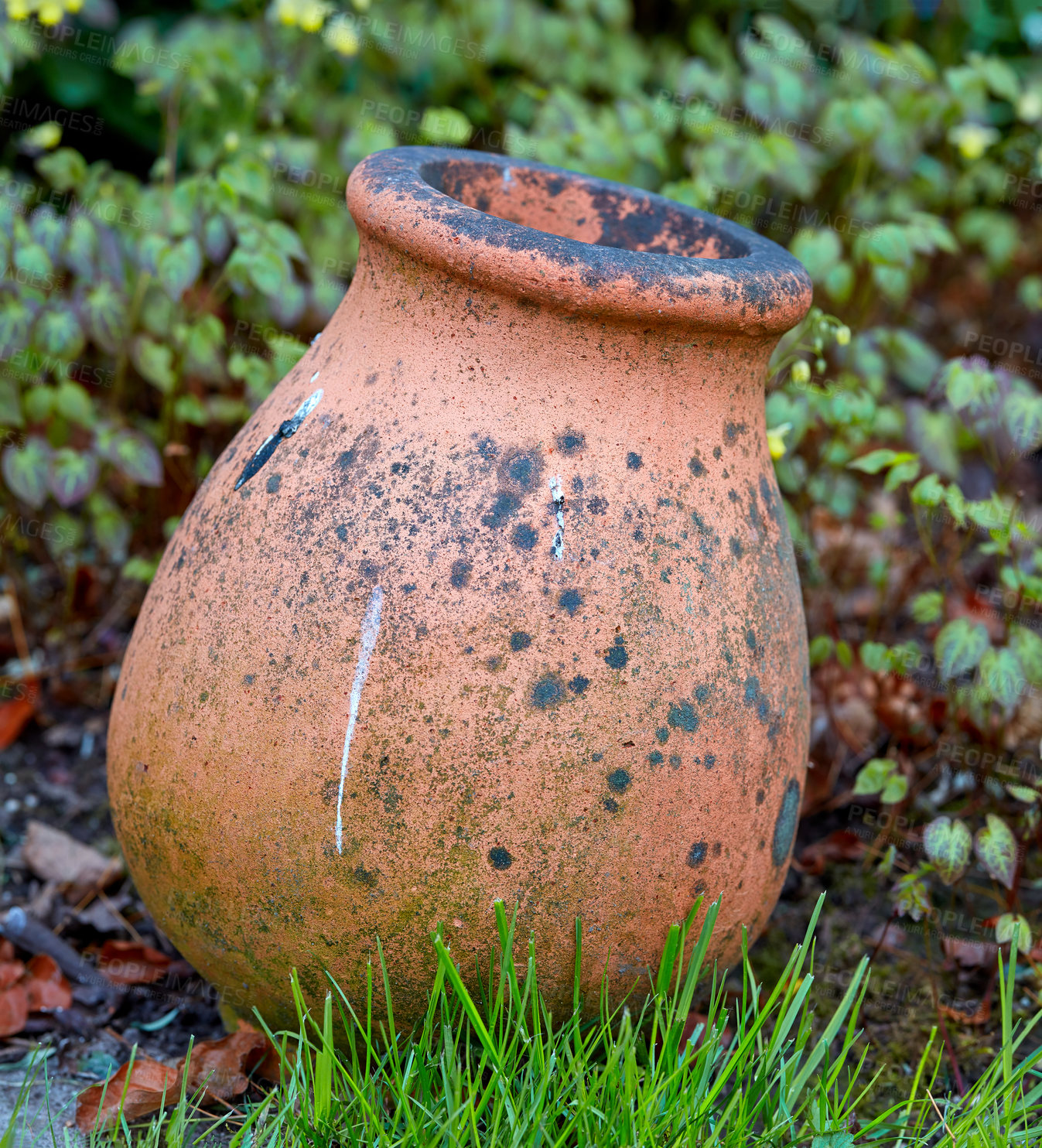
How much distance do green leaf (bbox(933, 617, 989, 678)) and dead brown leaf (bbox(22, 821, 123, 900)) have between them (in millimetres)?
1594

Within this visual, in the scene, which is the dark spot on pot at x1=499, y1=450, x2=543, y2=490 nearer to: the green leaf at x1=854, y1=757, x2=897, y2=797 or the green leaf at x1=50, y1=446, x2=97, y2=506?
the green leaf at x1=854, y1=757, x2=897, y2=797

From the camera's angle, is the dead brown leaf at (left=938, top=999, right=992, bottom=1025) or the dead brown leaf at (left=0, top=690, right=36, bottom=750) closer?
the dead brown leaf at (left=938, top=999, right=992, bottom=1025)

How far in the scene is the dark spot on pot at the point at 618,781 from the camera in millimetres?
1535

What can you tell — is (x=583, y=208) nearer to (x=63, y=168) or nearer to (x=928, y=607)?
(x=928, y=607)

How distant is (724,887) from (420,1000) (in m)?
0.44

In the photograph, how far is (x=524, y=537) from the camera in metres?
1.54

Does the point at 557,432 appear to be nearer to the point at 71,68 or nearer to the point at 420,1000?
the point at 420,1000

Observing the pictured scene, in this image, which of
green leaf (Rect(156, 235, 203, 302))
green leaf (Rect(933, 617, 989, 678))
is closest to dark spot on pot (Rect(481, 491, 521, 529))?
green leaf (Rect(933, 617, 989, 678))

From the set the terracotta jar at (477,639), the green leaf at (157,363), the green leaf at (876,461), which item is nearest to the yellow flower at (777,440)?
the green leaf at (876,461)

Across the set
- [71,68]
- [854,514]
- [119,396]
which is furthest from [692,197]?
[71,68]

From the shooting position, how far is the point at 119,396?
2.76 meters

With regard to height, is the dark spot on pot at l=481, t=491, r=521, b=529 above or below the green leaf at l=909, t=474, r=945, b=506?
above

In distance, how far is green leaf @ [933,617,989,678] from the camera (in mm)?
2127

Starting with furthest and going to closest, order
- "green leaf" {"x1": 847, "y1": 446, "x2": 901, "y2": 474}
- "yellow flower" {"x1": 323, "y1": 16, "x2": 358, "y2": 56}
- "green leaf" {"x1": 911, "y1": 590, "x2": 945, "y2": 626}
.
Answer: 1. "yellow flower" {"x1": 323, "y1": 16, "x2": 358, "y2": 56}
2. "green leaf" {"x1": 911, "y1": 590, "x2": 945, "y2": 626}
3. "green leaf" {"x1": 847, "y1": 446, "x2": 901, "y2": 474}
